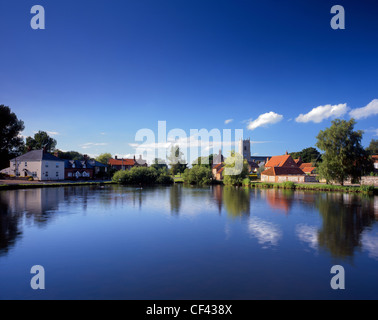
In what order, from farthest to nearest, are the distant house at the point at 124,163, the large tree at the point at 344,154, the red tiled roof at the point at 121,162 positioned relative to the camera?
the red tiled roof at the point at 121,162 → the distant house at the point at 124,163 → the large tree at the point at 344,154

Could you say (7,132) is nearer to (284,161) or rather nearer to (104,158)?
(104,158)

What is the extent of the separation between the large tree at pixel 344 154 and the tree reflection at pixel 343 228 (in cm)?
1906

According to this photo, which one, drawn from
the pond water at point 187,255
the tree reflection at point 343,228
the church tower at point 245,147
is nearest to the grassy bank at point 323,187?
the tree reflection at point 343,228

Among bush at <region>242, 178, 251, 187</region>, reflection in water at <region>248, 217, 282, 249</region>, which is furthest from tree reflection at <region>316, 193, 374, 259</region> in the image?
bush at <region>242, 178, 251, 187</region>

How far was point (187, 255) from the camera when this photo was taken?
12.6 m

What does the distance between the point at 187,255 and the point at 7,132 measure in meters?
60.9

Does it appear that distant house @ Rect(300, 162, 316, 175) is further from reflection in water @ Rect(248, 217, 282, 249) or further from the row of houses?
the row of houses

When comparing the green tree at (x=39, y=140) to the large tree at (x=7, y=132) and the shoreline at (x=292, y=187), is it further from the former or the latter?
the shoreline at (x=292, y=187)

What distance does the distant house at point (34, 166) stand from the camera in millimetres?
60531

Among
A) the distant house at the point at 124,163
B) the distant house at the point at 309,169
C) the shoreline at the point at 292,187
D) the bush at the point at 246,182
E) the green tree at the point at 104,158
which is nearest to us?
the shoreline at the point at 292,187

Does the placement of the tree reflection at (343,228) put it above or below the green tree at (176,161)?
below

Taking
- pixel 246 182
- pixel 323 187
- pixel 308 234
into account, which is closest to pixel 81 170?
pixel 246 182

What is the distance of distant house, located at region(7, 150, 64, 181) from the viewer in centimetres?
6053
